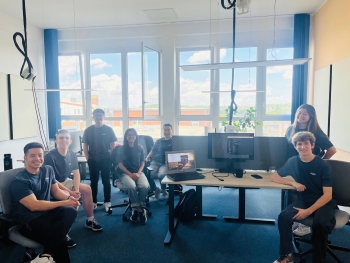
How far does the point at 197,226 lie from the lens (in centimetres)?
317

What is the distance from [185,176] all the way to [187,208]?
62 cm

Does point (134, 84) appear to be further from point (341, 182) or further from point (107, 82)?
point (341, 182)

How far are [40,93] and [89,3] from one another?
2.39m

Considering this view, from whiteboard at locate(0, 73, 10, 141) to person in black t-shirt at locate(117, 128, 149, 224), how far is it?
247 centimetres

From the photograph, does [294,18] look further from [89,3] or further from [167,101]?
[89,3]

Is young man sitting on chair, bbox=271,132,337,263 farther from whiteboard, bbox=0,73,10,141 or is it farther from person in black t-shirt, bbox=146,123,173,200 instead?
whiteboard, bbox=0,73,10,141

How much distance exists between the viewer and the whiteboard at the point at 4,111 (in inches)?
178

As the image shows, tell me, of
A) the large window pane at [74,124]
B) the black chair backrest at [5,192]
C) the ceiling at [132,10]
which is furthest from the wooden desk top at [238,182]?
the large window pane at [74,124]

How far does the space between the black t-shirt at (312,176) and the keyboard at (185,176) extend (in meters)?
1.00

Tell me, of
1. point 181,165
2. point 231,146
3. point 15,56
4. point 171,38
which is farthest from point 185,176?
point 15,56

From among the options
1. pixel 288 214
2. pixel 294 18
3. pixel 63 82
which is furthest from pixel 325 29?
pixel 63 82

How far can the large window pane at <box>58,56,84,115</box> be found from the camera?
19.5 ft

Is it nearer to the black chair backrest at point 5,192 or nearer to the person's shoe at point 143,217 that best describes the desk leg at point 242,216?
the person's shoe at point 143,217

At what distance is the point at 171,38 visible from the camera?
5406 millimetres
